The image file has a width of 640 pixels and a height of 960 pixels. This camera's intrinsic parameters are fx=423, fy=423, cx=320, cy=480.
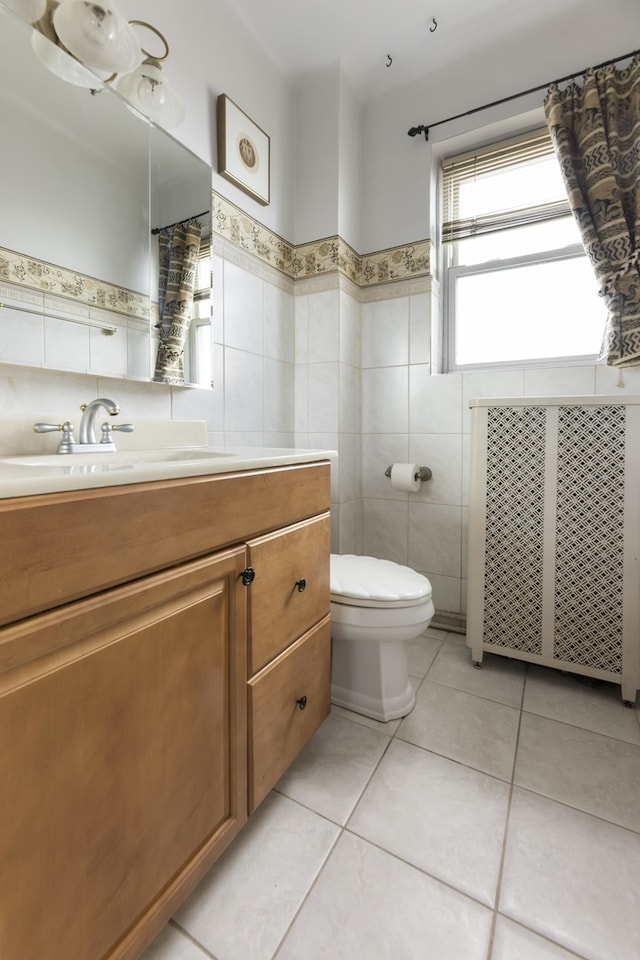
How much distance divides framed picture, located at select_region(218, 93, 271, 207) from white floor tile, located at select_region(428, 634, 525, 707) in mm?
2001

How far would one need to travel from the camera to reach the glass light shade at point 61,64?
1000mm

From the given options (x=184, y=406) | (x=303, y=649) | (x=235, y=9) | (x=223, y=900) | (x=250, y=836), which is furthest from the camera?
(x=235, y=9)

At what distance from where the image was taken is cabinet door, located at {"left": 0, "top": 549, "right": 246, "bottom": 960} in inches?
19.1

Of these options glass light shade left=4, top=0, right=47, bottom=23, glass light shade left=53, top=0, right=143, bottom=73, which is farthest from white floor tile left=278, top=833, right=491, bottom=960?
glass light shade left=4, top=0, right=47, bottom=23

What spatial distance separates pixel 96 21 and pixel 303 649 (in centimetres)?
155

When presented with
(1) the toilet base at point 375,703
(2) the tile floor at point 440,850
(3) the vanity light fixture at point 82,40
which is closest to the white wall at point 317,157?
(3) the vanity light fixture at point 82,40

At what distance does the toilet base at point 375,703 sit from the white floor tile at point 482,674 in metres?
0.24

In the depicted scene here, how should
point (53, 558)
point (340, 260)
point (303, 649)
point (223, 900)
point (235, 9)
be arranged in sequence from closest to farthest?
point (53, 558) < point (223, 900) < point (303, 649) < point (235, 9) < point (340, 260)

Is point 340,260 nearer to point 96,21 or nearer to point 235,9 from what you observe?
point 235,9

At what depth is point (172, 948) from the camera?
74 centimetres

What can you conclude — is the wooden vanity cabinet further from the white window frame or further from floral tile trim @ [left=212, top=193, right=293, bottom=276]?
the white window frame

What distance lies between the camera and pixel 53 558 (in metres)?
0.50

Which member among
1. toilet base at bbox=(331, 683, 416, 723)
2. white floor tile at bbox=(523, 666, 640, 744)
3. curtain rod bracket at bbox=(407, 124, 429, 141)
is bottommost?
white floor tile at bbox=(523, 666, 640, 744)

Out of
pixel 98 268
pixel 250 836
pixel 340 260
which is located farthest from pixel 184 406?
pixel 250 836
